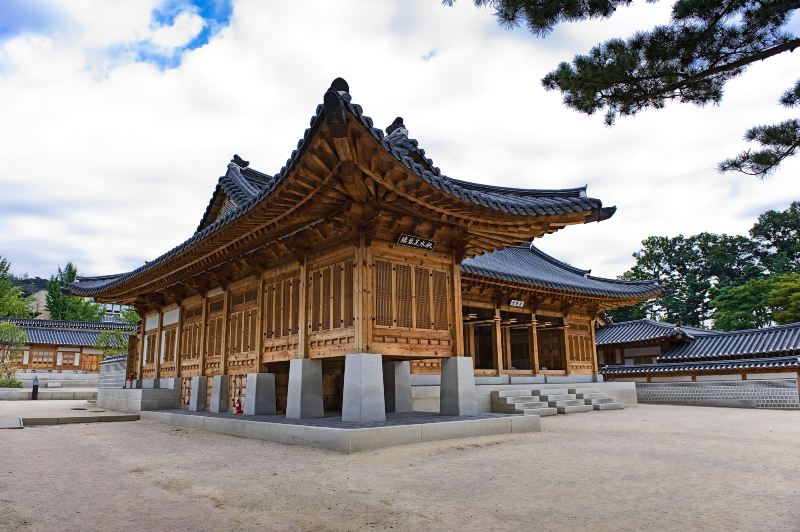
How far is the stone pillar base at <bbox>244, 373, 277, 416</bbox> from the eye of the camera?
1327 cm

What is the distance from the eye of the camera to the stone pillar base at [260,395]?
1327 cm

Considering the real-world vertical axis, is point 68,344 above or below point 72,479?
above

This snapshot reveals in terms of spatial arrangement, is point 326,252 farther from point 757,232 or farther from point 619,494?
point 757,232

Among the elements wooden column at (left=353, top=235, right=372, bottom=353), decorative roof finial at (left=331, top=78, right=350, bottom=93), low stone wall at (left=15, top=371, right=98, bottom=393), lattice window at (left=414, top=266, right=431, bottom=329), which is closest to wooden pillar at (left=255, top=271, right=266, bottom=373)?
wooden column at (left=353, top=235, right=372, bottom=353)

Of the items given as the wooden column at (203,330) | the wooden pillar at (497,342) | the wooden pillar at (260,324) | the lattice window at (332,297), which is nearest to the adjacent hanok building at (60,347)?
the wooden column at (203,330)

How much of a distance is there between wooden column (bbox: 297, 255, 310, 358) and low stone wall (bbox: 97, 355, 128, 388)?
14.6m

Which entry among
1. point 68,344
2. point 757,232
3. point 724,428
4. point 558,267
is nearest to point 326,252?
point 724,428

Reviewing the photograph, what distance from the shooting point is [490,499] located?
561cm

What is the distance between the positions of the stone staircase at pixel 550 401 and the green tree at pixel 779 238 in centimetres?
4276

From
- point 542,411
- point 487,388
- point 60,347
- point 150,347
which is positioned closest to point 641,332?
point 542,411

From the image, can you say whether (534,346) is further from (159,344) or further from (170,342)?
(159,344)

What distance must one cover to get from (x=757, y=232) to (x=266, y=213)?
61.4 metres

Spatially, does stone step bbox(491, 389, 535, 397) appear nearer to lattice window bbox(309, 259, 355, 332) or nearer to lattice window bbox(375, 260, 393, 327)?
lattice window bbox(375, 260, 393, 327)

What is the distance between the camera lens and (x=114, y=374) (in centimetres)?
2412
